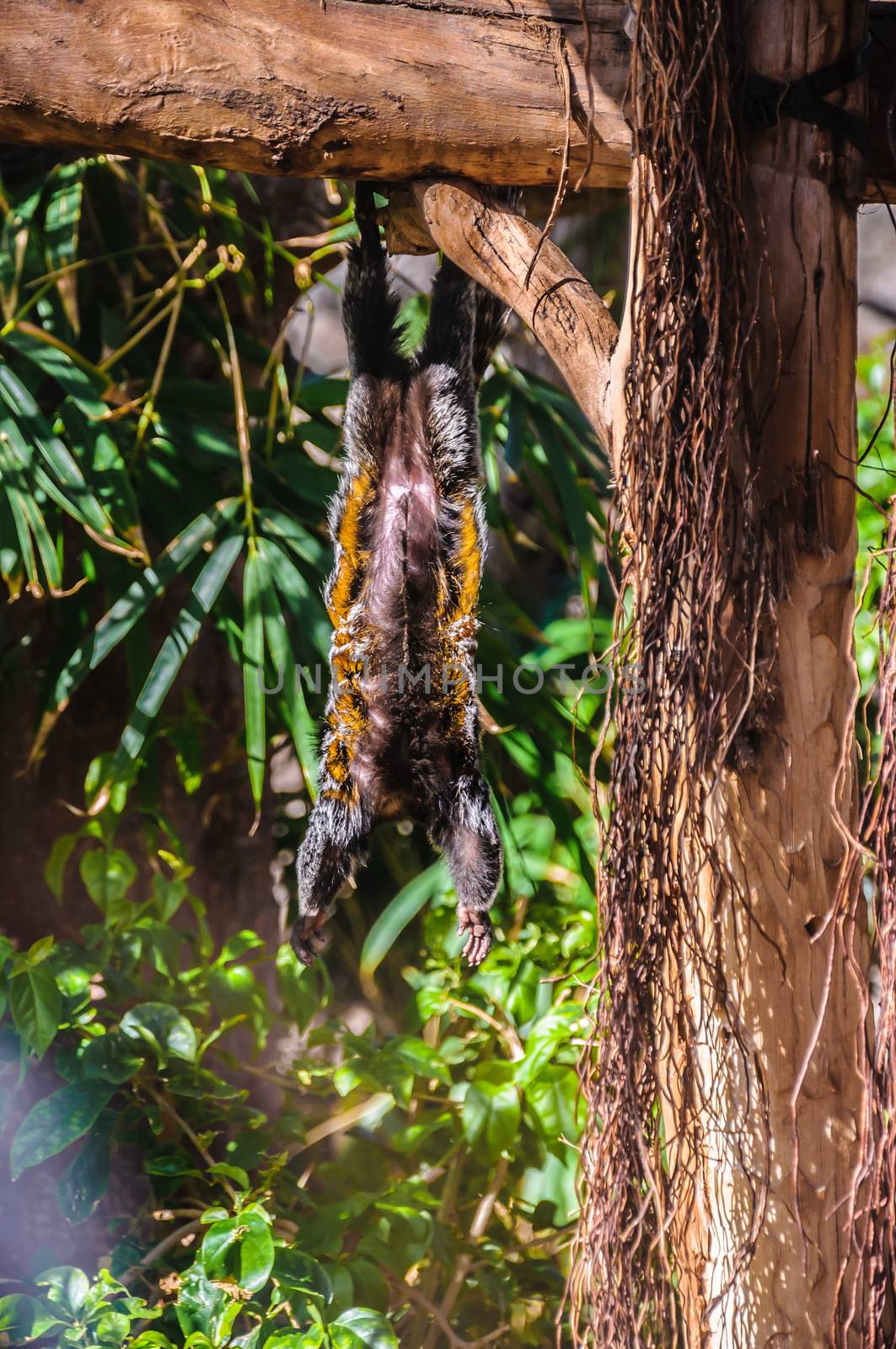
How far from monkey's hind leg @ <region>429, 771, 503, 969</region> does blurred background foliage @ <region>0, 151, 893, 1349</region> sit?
336 millimetres

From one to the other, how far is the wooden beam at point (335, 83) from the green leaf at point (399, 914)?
4.31 feet

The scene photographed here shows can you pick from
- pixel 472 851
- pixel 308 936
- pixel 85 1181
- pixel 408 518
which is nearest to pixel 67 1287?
pixel 85 1181

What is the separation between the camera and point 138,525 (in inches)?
78.0

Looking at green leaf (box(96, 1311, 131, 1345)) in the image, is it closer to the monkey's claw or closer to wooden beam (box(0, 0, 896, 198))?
the monkey's claw

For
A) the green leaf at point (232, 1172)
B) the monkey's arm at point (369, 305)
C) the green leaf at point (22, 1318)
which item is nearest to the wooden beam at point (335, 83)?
the monkey's arm at point (369, 305)

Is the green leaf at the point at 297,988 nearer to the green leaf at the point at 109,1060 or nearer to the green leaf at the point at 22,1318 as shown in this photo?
the green leaf at the point at 109,1060

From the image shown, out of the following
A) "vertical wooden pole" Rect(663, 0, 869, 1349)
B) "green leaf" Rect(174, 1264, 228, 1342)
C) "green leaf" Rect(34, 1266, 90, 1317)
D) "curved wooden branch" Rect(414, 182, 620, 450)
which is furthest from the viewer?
"green leaf" Rect(34, 1266, 90, 1317)

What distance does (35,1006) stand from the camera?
177 centimetres

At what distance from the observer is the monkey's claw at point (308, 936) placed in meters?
1.75

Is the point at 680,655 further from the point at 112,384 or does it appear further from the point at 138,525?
the point at 112,384

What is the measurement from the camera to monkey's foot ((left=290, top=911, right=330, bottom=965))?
1.75 meters

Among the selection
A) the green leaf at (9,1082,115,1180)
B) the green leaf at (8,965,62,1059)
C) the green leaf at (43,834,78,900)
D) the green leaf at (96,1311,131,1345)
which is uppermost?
the green leaf at (43,834,78,900)

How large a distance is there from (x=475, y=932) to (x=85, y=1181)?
2.73 ft

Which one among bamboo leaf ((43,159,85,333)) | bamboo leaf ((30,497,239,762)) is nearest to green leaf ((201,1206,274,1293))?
bamboo leaf ((30,497,239,762))
